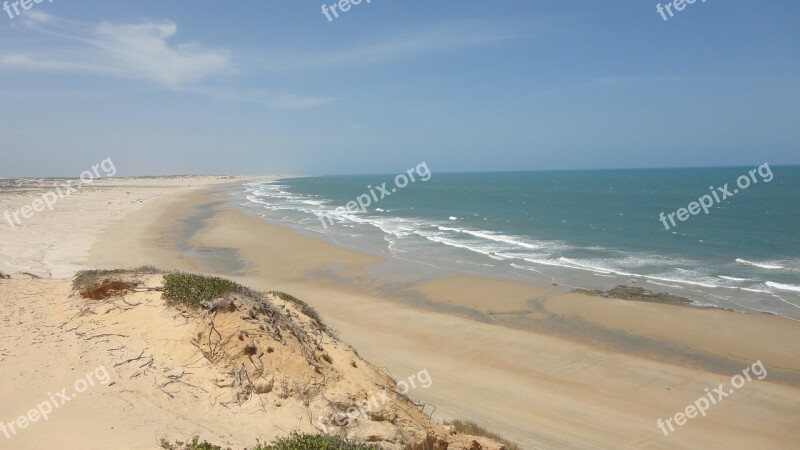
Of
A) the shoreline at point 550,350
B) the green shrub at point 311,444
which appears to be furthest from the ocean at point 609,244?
the green shrub at point 311,444

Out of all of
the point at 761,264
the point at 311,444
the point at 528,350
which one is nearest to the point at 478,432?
the point at 311,444

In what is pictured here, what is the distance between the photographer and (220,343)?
7652 mm

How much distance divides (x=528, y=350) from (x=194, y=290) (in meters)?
11.1

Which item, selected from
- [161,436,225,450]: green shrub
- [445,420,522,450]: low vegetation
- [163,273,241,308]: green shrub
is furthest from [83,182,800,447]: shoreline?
[161,436,225,450]: green shrub

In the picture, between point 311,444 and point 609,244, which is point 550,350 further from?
point 609,244

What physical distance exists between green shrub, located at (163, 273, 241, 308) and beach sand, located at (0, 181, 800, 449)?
1908 mm

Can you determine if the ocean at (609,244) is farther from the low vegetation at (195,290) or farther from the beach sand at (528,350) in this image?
the low vegetation at (195,290)

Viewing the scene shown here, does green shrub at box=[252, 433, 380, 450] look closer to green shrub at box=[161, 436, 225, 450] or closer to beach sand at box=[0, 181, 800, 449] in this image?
green shrub at box=[161, 436, 225, 450]

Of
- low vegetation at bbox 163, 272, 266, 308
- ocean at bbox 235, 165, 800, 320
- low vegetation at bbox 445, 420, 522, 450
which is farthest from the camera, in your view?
ocean at bbox 235, 165, 800, 320

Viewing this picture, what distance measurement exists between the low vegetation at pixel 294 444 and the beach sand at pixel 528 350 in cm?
64

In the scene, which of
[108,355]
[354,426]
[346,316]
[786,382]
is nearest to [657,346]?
[786,382]

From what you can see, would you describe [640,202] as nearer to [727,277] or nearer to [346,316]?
[727,277]

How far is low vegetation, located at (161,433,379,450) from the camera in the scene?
5.68 meters

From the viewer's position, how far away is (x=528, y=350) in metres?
16.1
